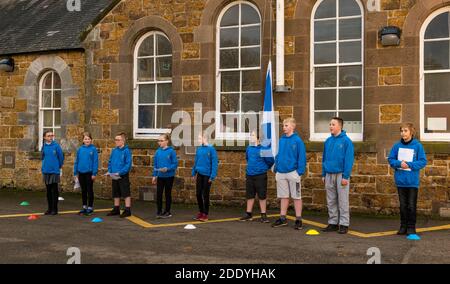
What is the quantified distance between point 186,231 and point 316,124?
392cm

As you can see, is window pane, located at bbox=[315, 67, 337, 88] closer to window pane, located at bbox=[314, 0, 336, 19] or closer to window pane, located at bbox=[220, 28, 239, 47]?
window pane, located at bbox=[314, 0, 336, 19]

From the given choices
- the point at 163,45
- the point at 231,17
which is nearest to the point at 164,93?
the point at 163,45

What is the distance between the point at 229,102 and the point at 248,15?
1892 mm

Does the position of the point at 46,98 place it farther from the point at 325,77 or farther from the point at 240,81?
the point at 325,77

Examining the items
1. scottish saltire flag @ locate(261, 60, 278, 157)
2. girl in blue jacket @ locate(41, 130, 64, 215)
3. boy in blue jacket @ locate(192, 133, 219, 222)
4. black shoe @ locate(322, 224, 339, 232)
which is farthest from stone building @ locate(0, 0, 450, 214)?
girl in blue jacket @ locate(41, 130, 64, 215)

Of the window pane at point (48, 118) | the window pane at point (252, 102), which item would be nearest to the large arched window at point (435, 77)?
the window pane at point (252, 102)

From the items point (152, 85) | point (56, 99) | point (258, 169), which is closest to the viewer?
point (258, 169)

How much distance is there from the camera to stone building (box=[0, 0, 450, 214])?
9.96 m

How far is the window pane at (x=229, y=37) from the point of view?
11.6 meters

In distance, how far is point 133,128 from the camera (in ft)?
41.4

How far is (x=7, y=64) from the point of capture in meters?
14.7

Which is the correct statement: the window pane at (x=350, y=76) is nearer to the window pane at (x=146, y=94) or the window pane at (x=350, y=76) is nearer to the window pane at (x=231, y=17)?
the window pane at (x=231, y=17)

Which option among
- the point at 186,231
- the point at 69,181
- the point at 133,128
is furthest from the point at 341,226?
the point at 69,181

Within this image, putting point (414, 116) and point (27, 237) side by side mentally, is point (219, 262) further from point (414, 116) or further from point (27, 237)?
point (414, 116)
